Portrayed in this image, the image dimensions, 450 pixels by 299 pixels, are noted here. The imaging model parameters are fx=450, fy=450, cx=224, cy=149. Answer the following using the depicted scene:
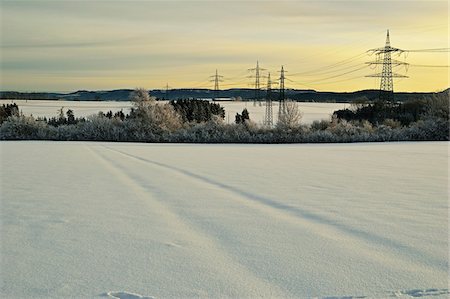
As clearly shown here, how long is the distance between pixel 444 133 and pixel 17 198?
21.5 m

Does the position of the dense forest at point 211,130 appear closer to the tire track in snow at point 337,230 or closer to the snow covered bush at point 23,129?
the snow covered bush at point 23,129

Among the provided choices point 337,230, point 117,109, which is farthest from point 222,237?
point 117,109

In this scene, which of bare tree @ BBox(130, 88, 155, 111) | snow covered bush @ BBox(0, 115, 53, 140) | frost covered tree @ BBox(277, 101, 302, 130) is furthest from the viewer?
bare tree @ BBox(130, 88, 155, 111)

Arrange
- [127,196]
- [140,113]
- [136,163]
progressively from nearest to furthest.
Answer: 1. [127,196]
2. [136,163]
3. [140,113]

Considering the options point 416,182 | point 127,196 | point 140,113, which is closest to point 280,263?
point 127,196

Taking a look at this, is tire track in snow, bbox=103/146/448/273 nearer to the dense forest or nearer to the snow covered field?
the dense forest

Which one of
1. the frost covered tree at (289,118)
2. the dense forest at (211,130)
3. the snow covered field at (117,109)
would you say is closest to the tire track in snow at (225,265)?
the dense forest at (211,130)

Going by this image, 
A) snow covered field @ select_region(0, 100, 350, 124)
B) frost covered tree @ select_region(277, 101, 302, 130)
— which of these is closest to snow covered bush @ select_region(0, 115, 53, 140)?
frost covered tree @ select_region(277, 101, 302, 130)

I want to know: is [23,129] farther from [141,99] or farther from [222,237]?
[222,237]

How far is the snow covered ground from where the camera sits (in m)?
2.96

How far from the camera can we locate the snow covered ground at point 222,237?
296cm

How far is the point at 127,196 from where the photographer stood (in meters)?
6.20

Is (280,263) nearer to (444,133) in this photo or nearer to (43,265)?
(43,265)

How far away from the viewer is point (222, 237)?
4074 millimetres
